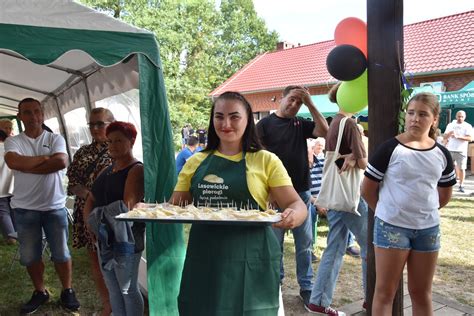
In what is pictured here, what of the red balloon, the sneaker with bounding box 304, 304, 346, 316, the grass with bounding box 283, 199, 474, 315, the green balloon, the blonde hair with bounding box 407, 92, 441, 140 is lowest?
the grass with bounding box 283, 199, 474, 315

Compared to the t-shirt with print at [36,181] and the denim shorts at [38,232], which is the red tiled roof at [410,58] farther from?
the denim shorts at [38,232]

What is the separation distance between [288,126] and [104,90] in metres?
2.39

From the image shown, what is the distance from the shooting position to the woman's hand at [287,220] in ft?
5.64

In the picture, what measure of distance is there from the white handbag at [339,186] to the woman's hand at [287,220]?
1.56 metres

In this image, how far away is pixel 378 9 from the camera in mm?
2551

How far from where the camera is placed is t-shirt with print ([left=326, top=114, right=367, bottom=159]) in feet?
10.5

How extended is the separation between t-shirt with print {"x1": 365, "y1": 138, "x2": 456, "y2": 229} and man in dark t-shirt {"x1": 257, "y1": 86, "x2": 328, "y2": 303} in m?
1.13

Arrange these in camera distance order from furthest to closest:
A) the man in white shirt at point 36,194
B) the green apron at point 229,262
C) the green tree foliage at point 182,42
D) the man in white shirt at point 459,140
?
the green tree foliage at point 182,42 → the man in white shirt at point 459,140 → the man in white shirt at point 36,194 → the green apron at point 229,262

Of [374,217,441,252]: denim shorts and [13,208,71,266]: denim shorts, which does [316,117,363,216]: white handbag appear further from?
[13,208,71,266]: denim shorts

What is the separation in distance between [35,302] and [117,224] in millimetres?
1864

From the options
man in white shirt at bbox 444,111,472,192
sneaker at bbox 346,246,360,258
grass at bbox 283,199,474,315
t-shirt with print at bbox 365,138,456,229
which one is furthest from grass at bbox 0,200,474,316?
man in white shirt at bbox 444,111,472,192

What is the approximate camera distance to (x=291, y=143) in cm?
359

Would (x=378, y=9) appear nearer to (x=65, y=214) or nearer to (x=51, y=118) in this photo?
(x=65, y=214)

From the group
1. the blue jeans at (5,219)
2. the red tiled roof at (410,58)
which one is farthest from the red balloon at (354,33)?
the red tiled roof at (410,58)
